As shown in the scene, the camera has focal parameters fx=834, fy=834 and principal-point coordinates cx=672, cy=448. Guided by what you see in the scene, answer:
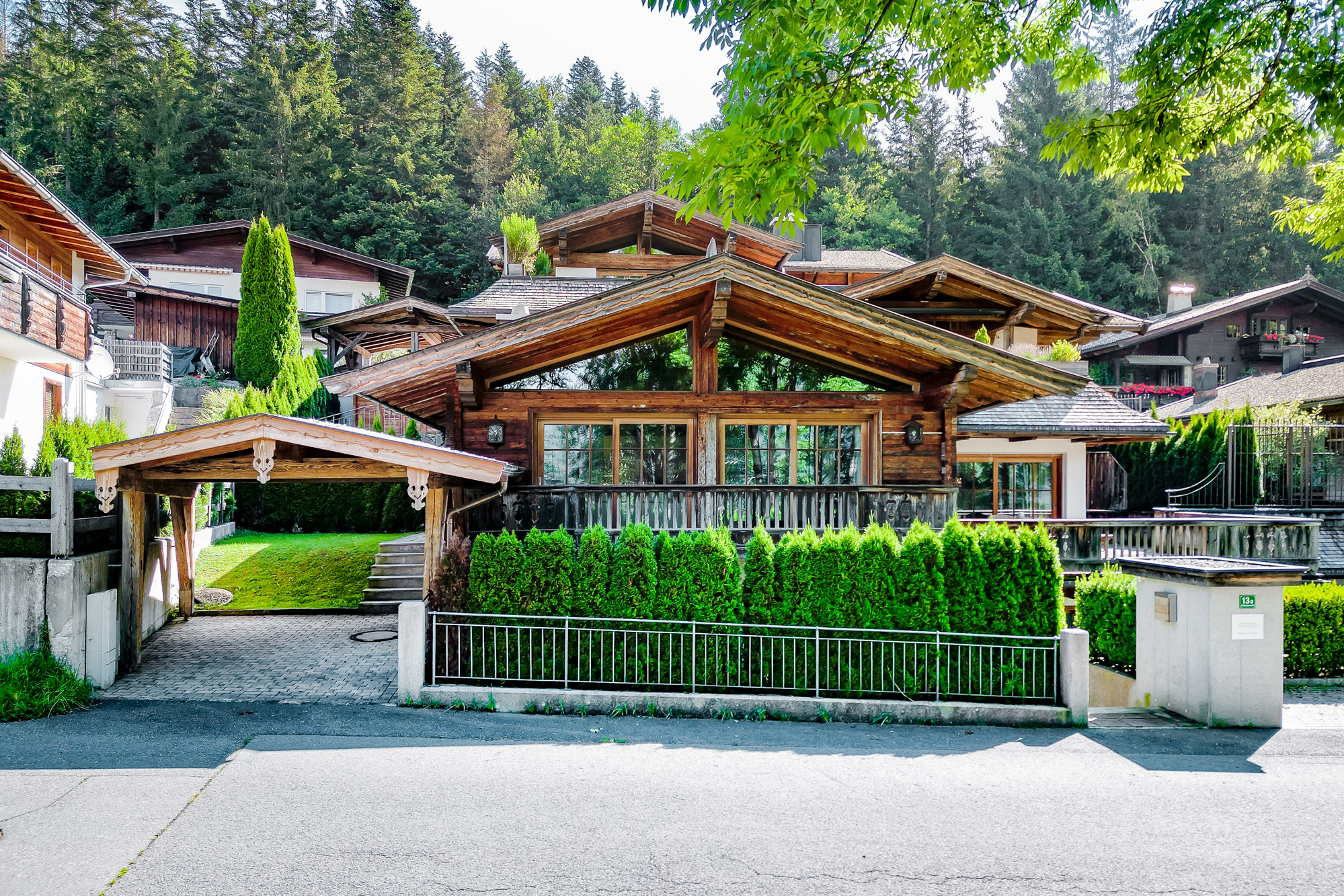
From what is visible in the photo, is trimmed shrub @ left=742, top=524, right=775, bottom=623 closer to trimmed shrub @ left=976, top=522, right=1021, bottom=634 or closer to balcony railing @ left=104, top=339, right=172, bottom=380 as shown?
trimmed shrub @ left=976, top=522, right=1021, bottom=634

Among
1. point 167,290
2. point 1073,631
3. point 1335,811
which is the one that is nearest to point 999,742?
point 1073,631

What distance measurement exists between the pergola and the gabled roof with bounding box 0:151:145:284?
12206mm

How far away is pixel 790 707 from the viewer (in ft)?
31.0

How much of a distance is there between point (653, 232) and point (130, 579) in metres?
16.7

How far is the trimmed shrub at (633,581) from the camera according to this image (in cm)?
1012

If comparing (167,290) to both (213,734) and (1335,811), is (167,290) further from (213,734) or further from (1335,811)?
(1335,811)

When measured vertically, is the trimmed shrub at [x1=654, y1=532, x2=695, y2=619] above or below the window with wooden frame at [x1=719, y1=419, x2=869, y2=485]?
below

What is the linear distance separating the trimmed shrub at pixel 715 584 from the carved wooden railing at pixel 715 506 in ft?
10.6

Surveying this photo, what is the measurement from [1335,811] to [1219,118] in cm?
582

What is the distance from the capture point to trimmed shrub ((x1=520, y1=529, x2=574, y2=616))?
10.1 metres

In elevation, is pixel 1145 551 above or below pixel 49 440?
below

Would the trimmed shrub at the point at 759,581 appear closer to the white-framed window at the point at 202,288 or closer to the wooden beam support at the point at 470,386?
the wooden beam support at the point at 470,386

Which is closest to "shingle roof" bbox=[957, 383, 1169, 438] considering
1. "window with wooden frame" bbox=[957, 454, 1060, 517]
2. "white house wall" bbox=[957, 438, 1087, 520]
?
"white house wall" bbox=[957, 438, 1087, 520]

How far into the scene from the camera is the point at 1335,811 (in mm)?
6727
